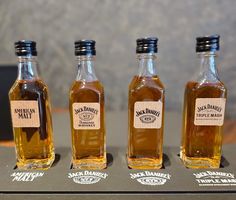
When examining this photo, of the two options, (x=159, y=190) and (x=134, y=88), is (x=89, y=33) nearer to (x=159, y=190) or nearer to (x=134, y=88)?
(x=134, y=88)

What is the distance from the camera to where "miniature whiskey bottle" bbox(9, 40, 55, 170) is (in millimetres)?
450

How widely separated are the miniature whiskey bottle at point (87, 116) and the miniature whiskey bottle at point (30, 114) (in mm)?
47

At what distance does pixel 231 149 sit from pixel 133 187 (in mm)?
265

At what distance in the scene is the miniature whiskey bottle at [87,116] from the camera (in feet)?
1.48

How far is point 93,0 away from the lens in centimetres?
108

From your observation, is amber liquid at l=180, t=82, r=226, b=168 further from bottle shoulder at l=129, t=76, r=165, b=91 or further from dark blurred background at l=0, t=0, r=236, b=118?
dark blurred background at l=0, t=0, r=236, b=118

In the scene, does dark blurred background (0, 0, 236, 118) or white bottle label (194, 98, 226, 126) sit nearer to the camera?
white bottle label (194, 98, 226, 126)

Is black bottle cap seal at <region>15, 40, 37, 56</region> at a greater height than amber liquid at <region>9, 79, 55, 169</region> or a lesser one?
greater

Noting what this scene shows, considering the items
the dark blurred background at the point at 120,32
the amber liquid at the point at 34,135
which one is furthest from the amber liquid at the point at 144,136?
the dark blurred background at the point at 120,32

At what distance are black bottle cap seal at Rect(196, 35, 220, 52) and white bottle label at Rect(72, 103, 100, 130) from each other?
0.62 ft

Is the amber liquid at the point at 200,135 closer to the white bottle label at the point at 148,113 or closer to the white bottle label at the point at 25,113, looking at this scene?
the white bottle label at the point at 148,113

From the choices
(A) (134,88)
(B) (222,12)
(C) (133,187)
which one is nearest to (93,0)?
(B) (222,12)

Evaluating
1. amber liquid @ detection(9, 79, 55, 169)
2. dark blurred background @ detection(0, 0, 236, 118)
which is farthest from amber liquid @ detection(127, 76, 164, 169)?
dark blurred background @ detection(0, 0, 236, 118)

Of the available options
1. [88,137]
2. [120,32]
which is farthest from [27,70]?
[120,32]
